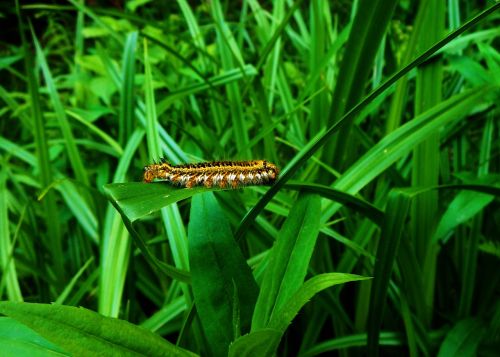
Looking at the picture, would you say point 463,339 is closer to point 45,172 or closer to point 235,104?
point 235,104

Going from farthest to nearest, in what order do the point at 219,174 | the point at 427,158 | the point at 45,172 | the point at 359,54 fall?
the point at 45,172 → the point at 427,158 → the point at 359,54 → the point at 219,174

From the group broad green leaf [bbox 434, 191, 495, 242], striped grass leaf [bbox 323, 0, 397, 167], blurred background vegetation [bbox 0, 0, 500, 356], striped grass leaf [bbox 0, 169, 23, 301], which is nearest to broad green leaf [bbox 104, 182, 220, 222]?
blurred background vegetation [bbox 0, 0, 500, 356]

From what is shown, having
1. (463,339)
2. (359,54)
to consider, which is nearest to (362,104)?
(359,54)

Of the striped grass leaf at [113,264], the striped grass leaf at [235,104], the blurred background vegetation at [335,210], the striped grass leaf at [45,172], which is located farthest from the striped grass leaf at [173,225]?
the striped grass leaf at [45,172]

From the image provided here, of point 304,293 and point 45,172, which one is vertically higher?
point 45,172

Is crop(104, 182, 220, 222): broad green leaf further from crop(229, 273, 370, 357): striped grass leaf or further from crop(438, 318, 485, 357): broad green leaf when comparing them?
crop(438, 318, 485, 357): broad green leaf

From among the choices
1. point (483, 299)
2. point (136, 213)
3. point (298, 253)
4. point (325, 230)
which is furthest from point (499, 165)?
point (136, 213)
